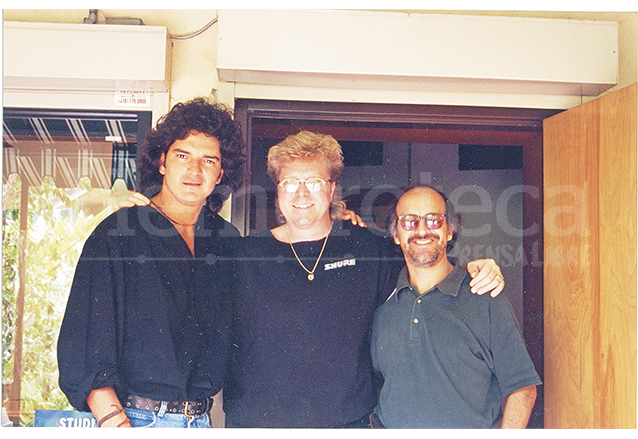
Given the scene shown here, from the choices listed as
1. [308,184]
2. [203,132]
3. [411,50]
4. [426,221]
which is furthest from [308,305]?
[411,50]

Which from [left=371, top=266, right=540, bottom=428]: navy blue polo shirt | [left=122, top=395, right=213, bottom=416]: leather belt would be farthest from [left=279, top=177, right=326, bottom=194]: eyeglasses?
[left=122, top=395, right=213, bottom=416]: leather belt

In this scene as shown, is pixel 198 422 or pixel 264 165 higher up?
pixel 264 165

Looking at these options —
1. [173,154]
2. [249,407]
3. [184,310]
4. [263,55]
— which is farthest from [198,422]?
[263,55]

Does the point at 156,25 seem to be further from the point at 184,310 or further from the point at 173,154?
the point at 184,310

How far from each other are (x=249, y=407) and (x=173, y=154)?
1075 mm

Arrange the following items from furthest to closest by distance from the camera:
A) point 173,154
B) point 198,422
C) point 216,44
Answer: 1. point 216,44
2. point 173,154
3. point 198,422

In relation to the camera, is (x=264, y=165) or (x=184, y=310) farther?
(x=264, y=165)

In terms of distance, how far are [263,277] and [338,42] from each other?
1.03 metres

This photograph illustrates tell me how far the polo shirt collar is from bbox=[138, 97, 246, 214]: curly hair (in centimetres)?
81

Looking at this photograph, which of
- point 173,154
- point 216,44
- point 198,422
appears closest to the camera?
point 198,422

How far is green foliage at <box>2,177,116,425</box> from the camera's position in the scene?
2.32 m

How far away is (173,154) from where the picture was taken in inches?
87.6

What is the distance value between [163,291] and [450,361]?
3.81 ft
